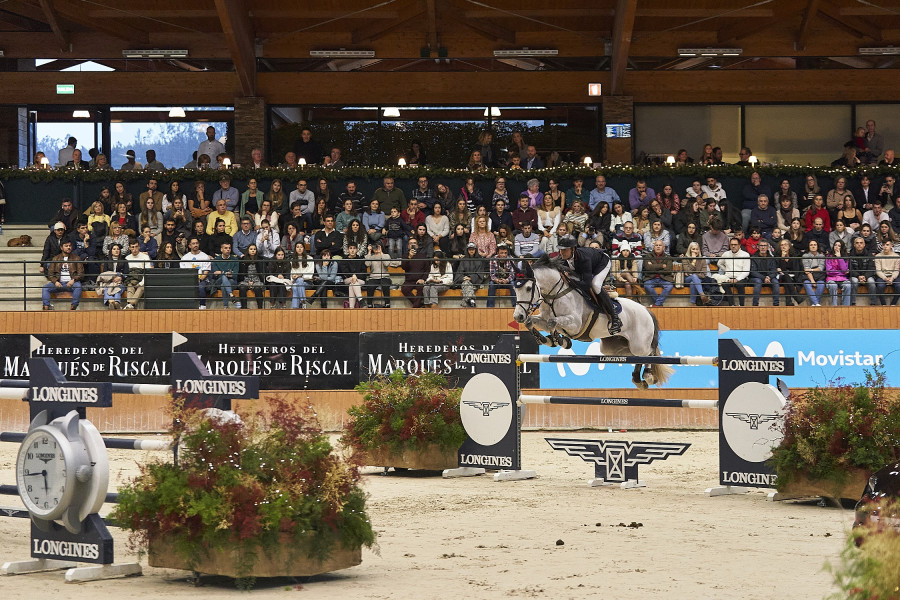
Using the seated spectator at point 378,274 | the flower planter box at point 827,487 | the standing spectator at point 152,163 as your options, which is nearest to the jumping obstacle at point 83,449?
the flower planter box at point 827,487

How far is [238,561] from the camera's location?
6.59 metres

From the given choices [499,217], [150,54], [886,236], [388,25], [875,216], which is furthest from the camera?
[388,25]

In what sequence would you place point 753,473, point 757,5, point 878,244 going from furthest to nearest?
1. point 757,5
2. point 878,244
3. point 753,473

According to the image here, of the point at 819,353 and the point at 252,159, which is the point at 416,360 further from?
the point at 252,159

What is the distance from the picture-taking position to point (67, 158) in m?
24.6

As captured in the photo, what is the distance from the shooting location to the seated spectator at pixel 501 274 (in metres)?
18.6

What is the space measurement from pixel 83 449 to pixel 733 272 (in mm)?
13930

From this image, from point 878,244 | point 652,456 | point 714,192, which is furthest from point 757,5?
point 652,456

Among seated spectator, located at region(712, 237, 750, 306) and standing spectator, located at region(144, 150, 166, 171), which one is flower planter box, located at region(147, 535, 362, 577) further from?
standing spectator, located at region(144, 150, 166, 171)

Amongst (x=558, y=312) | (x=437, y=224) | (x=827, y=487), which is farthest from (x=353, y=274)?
(x=827, y=487)

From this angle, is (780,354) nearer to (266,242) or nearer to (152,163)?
(266,242)

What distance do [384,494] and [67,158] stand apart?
16.2m

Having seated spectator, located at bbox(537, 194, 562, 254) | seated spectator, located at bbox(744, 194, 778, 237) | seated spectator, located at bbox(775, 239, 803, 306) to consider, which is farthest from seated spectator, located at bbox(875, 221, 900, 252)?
seated spectator, located at bbox(537, 194, 562, 254)

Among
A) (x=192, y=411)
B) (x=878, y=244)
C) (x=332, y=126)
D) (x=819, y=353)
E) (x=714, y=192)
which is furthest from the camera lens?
(x=332, y=126)
